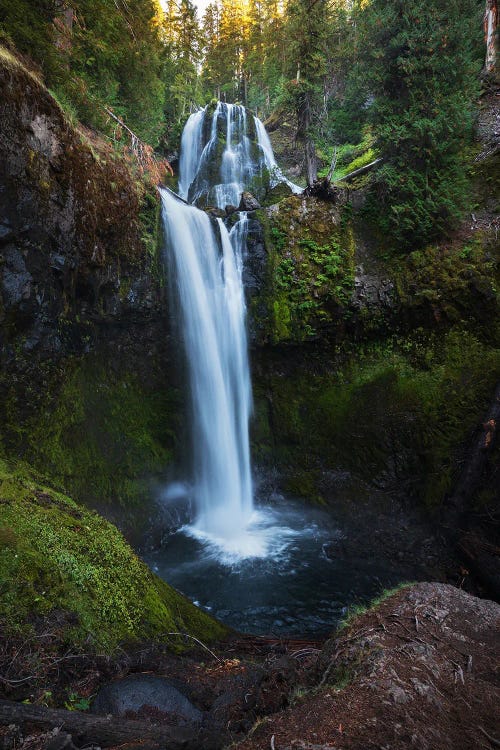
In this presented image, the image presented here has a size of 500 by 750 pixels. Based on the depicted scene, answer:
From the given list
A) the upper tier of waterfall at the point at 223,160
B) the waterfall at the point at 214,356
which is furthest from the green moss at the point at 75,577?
the upper tier of waterfall at the point at 223,160

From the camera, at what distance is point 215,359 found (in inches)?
372

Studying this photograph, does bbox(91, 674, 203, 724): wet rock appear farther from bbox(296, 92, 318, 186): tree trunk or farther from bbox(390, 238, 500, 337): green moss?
bbox(296, 92, 318, 186): tree trunk

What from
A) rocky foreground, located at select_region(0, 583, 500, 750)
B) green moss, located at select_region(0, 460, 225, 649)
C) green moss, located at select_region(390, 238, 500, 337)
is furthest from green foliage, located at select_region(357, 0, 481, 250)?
green moss, located at select_region(0, 460, 225, 649)

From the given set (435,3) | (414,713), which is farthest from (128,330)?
(435,3)

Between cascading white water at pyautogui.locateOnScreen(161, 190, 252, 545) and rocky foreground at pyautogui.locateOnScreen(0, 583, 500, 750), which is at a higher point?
cascading white water at pyautogui.locateOnScreen(161, 190, 252, 545)

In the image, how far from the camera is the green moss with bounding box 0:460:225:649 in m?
2.80

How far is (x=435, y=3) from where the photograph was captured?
8625 mm

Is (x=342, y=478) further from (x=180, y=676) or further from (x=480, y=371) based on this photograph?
(x=180, y=676)

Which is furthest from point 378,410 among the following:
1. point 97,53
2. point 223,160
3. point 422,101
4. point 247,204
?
point 223,160

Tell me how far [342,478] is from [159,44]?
500 inches

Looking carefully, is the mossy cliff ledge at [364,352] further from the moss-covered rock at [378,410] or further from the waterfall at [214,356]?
the waterfall at [214,356]

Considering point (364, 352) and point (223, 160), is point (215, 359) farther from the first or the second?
point (223, 160)

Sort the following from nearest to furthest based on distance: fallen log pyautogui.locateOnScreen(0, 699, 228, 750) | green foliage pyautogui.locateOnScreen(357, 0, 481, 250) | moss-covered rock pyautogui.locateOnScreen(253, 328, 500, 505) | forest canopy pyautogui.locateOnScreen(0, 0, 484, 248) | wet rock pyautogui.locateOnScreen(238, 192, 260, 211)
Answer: fallen log pyautogui.locateOnScreen(0, 699, 228, 750), forest canopy pyautogui.locateOnScreen(0, 0, 484, 248), moss-covered rock pyautogui.locateOnScreen(253, 328, 500, 505), green foliage pyautogui.locateOnScreen(357, 0, 481, 250), wet rock pyautogui.locateOnScreen(238, 192, 260, 211)

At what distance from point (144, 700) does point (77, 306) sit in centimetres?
600
